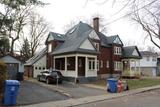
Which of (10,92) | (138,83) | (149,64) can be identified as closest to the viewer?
(10,92)

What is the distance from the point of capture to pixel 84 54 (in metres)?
32.3

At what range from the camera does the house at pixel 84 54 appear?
1288 inches

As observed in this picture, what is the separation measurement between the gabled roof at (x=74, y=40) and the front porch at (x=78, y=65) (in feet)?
2.80

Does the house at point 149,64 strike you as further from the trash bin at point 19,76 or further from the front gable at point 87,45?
the trash bin at point 19,76

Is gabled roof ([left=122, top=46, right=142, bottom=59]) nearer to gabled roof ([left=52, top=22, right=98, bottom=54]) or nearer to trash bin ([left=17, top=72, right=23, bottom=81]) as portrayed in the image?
gabled roof ([left=52, top=22, right=98, bottom=54])

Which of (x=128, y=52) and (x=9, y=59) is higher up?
(x=128, y=52)

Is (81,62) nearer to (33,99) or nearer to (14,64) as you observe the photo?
(14,64)

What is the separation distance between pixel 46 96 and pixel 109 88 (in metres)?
7.27

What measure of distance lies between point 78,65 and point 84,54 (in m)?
2.67

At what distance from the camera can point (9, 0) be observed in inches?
934

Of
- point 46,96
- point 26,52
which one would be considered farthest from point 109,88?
point 26,52

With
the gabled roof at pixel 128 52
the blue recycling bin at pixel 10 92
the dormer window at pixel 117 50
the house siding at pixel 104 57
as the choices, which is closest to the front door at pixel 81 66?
the house siding at pixel 104 57

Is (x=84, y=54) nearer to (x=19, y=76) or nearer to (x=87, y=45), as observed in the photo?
(x=87, y=45)

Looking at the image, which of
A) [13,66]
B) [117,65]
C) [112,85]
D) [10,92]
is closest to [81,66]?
[13,66]
